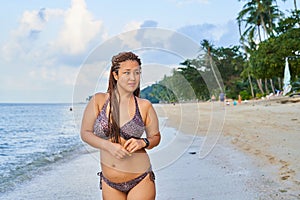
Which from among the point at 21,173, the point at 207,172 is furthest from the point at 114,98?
the point at 21,173

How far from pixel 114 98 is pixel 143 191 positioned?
591 mm

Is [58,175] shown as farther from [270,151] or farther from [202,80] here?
[202,80]

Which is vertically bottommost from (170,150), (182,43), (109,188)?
(109,188)

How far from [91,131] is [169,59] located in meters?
0.67

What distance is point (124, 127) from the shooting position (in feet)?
7.14

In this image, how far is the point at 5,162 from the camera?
14211 mm

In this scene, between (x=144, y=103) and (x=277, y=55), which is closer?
(x=144, y=103)

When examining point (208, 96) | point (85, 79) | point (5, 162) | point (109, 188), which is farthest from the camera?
point (5, 162)

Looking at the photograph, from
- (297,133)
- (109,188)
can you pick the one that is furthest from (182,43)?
(297,133)

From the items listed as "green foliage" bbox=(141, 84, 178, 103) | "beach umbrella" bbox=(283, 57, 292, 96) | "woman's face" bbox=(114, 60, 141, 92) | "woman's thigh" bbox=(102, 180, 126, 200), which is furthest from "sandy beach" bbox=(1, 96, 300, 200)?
"beach umbrella" bbox=(283, 57, 292, 96)

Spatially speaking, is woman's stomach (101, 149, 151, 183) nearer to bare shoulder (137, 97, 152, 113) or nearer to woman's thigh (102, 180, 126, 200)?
woman's thigh (102, 180, 126, 200)

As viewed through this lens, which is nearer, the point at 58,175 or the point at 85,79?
the point at 85,79

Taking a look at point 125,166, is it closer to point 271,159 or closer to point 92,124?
point 92,124

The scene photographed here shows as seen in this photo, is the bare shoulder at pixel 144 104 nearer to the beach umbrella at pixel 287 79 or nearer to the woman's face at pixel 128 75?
the woman's face at pixel 128 75
